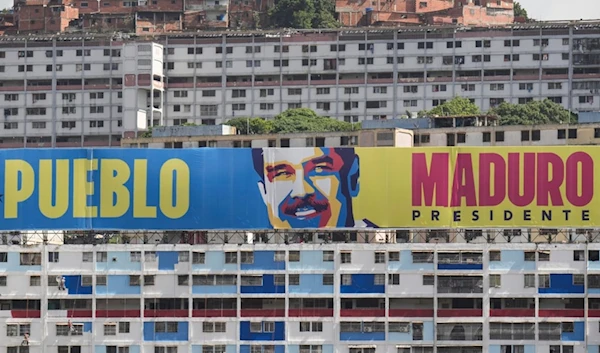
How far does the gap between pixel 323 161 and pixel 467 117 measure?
189 feet

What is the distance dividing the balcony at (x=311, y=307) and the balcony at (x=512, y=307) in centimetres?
1005

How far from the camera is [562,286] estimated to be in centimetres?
10019

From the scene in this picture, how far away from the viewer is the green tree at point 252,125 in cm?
19250

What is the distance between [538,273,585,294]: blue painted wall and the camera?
328 feet

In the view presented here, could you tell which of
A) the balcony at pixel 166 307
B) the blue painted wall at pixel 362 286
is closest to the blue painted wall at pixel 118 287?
the balcony at pixel 166 307

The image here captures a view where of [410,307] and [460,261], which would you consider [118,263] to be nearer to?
[410,307]

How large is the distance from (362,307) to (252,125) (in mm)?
96581

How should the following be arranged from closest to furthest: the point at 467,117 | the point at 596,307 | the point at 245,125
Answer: the point at 596,307, the point at 467,117, the point at 245,125

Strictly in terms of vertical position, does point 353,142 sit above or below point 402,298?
above

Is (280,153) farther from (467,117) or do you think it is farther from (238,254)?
(467,117)

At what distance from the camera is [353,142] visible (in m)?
161

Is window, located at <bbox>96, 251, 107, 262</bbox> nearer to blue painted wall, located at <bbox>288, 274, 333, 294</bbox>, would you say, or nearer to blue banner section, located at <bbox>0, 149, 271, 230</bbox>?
blue banner section, located at <bbox>0, 149, 271, 230</bbox>

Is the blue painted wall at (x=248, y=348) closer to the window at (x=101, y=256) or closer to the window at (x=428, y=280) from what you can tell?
the window at (x=428, y=280)

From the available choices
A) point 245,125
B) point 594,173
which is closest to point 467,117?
point 245,125
